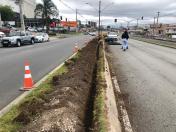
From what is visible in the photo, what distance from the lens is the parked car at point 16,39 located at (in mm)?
33594

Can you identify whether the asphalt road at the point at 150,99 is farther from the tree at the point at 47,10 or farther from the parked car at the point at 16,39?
the tree at the point at 47,10

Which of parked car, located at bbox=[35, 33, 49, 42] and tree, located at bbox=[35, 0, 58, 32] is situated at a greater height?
tree, located at bbox=[35, 0, 58, 32]

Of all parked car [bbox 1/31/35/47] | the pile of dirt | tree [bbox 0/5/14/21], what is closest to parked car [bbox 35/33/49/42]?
parked car [bbox 1/31/35/47]

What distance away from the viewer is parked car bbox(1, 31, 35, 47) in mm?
33594

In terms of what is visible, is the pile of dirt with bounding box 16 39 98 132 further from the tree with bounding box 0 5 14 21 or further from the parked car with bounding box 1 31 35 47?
the tree with bounding box 0 5 14 21

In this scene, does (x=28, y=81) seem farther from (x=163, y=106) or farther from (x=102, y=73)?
(x=163, y=106)

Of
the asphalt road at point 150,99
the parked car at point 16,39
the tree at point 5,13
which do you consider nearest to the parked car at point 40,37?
the parked car at point 16,39

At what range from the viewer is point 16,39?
34.4 m

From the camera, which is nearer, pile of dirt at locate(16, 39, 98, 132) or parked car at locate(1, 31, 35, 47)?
pile of dirt at locate(16, 39, 98, 132)

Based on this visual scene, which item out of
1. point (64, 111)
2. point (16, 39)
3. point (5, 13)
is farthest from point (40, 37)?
point (5, 13)

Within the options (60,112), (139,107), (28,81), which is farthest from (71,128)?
(28,81)

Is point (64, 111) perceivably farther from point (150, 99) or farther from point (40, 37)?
point (40, 37)

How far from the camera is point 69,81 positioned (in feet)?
30.4

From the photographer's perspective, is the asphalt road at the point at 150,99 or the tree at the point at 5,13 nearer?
the asphalt road at the point at 150,99
